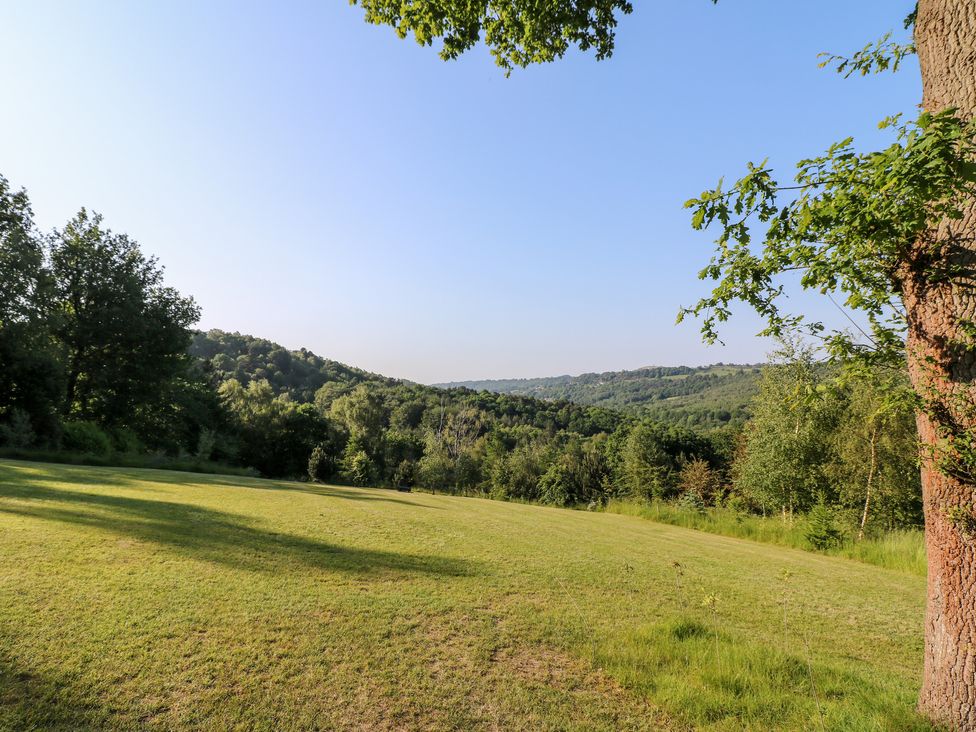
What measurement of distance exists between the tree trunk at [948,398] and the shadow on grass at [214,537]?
4.90 meters

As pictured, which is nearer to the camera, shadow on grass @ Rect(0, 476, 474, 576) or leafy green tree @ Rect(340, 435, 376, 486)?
shadow on grass @ Rect(0, 476, 474, 576)

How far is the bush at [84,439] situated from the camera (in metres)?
19.7

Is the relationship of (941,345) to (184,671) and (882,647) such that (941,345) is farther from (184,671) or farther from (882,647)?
(184,671)

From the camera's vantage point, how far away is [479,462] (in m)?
66.1

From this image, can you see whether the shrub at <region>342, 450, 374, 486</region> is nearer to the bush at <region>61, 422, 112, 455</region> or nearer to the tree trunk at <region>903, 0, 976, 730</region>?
the bush at <region>61, 422, 112, 455</region>

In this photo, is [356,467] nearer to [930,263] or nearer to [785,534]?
[785,534]

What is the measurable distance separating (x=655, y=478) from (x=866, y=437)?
3198cm

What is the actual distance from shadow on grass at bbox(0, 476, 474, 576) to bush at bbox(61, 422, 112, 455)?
14897 mm

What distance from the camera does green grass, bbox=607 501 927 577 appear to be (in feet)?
35.1

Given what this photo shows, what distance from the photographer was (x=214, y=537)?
650cm

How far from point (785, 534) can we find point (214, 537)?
658 inches

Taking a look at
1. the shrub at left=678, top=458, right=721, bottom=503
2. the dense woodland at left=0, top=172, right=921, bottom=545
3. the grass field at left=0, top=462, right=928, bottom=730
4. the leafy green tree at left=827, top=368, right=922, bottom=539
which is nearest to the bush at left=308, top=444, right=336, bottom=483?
the dense woodland at left=0, top=172, right=921, bottom=545

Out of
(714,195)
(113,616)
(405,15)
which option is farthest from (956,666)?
(405,15)

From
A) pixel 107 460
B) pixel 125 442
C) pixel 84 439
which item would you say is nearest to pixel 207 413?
pixel 125 442
